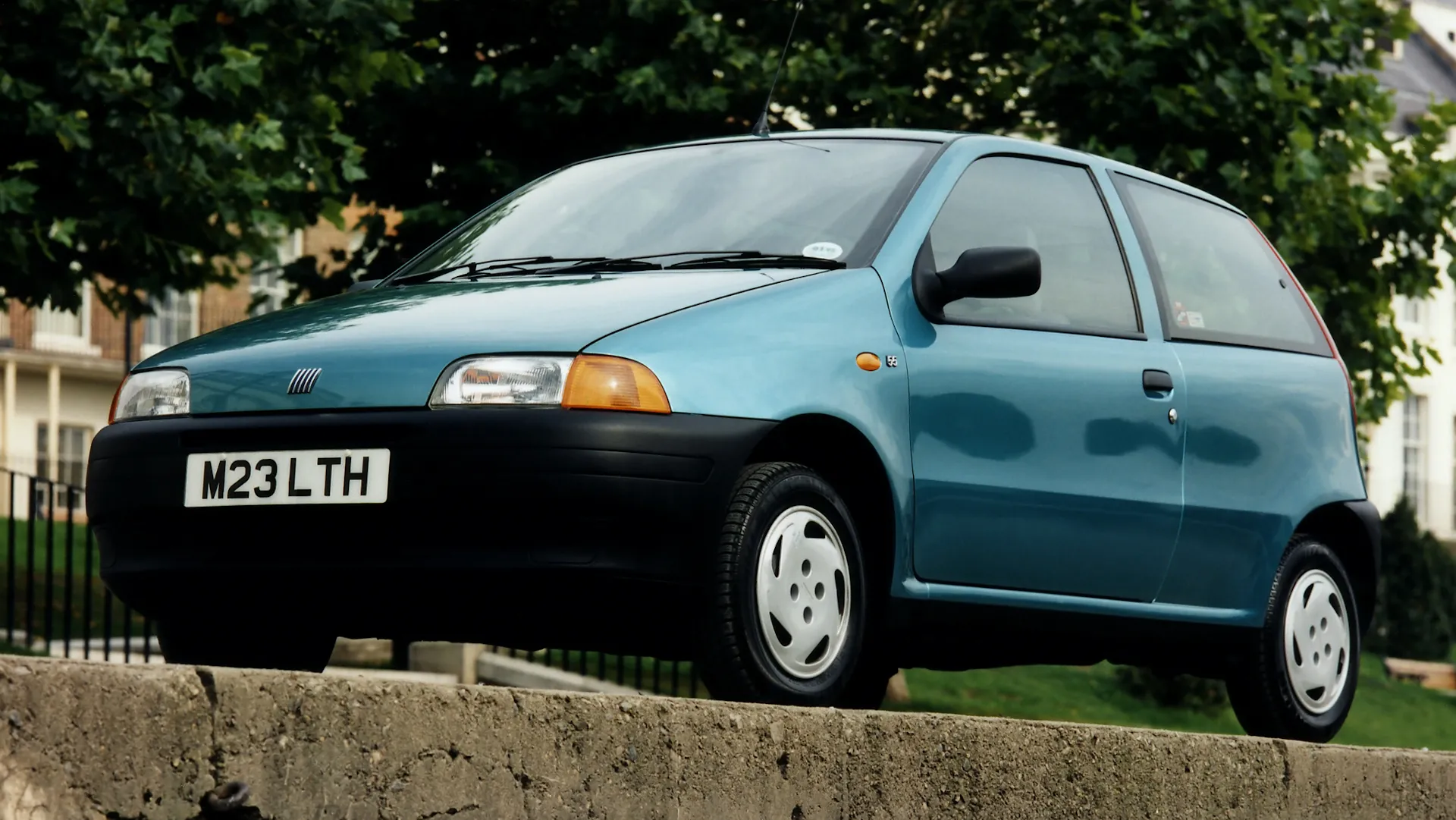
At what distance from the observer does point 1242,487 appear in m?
6.57

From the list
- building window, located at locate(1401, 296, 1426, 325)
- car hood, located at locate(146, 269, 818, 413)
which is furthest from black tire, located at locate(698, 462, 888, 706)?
building window, located at locate(1401, 296, 1426, 325)

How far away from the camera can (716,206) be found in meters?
5.95

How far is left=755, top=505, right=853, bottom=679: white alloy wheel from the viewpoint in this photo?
4.92m

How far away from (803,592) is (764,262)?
3.10 feet

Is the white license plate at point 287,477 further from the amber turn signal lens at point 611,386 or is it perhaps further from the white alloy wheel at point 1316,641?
the white alloy wheel at point 1316,641

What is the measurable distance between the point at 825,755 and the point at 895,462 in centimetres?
134

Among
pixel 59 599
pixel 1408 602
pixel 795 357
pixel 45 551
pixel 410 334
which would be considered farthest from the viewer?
pixel 1408 602

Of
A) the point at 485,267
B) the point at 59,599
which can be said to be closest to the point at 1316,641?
the point at 485,267

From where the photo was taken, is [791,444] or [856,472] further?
[856,472]

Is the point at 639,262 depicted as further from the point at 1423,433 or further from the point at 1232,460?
the point at 1423,433

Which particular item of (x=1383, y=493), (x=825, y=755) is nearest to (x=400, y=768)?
(x=825, y=755)

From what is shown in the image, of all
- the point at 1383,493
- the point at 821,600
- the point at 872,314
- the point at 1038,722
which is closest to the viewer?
the point at 1038,722

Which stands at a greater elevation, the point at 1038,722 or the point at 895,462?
the point at 895,462

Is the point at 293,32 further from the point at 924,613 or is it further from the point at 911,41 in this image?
the point at 924,613
